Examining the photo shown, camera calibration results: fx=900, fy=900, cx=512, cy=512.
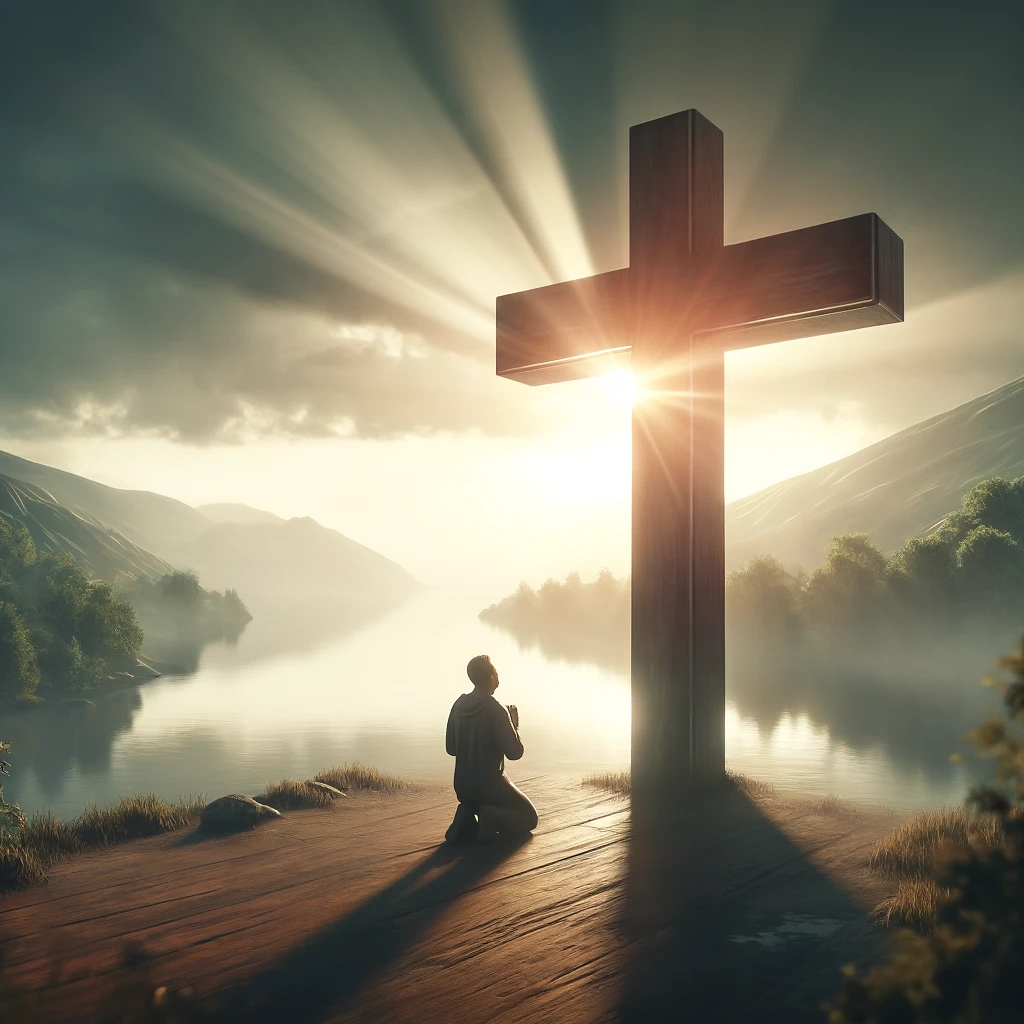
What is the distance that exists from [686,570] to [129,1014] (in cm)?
521

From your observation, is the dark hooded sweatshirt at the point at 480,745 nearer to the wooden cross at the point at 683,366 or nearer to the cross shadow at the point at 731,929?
the cross shadow at the point at 731,929

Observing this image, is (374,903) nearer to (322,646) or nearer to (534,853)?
(534,853)

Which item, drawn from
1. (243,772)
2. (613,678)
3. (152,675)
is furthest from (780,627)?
(152,675)

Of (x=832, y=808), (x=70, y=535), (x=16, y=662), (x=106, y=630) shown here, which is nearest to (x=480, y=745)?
(x=832, y=808)

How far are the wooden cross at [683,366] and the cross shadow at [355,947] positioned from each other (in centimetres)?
198

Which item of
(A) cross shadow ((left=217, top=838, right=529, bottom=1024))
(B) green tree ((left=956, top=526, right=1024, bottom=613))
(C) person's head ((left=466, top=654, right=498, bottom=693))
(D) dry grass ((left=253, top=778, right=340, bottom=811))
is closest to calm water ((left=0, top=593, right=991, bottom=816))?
(D) dry grass ((left=253, top=778, right=340, bottom=811))

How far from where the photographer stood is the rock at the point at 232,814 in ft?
18.9

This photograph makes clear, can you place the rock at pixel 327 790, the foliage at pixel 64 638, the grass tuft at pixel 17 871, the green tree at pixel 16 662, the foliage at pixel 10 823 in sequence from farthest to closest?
the foliage at pixel 64 638 → the green tree at pixel 16 662 → the rock at pixel 327 790 → the foliage at pixel 10 823 → the grass tuft at pixel 17 871

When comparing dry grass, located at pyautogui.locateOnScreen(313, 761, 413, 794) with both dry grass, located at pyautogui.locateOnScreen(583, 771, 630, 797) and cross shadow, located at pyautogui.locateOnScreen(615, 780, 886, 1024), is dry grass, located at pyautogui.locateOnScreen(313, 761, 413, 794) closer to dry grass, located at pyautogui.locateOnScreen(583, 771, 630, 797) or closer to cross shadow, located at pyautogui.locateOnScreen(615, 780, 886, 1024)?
dry grass, located at pyautogui.locateOnScreen(583, 771, 630, 797)

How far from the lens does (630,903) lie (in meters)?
4.23

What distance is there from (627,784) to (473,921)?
2912mm

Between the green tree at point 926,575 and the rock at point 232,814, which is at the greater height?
the green tree at point 926,575

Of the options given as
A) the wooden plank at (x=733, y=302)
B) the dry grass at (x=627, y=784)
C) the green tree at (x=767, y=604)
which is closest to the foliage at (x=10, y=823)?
the dry grass at (x=627, y=784)

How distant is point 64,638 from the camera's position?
57188 mm
